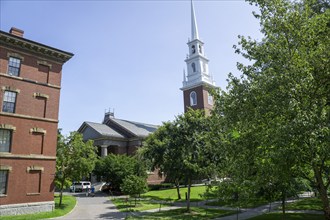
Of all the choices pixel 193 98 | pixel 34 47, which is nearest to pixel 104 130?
pixel 193 98

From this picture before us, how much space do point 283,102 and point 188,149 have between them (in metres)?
14.6

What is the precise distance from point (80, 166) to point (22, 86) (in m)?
9.85

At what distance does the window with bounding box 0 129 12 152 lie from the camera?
2308cm

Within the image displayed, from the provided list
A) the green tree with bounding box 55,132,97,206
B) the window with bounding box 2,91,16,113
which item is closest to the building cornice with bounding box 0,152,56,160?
the green tree with bounding box 55,132,97,206

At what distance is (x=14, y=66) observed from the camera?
25.0 m

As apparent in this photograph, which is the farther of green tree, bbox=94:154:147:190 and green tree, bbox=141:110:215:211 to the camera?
green tree, bbox=94:154:147:190

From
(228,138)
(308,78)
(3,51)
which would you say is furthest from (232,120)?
(3,51)

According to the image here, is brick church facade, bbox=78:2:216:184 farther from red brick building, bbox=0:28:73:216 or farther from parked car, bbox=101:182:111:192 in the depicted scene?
red brick building, bbox=0:28:73:216

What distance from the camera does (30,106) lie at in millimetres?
25281

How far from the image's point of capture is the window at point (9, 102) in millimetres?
23906

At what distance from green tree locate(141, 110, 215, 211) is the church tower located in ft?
117

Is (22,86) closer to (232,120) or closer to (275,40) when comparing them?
(232,120)

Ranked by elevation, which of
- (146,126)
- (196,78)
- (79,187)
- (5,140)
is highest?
(196,78)

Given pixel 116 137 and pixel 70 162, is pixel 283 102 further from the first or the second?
pixel 116 137
